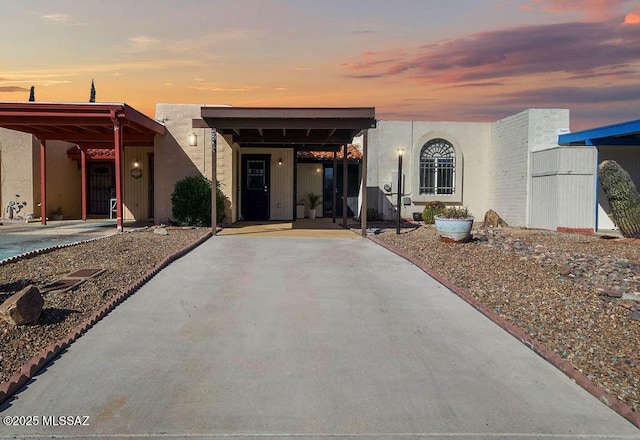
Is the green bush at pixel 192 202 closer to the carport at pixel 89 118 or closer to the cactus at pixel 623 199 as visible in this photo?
the carport at pixel 89 118

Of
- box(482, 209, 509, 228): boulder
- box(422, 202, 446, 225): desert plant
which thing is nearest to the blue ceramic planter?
box(422, 202, 446, 225): desert plant

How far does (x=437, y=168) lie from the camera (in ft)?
67.4

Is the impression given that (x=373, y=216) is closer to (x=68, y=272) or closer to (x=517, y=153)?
(x=517, y=153)

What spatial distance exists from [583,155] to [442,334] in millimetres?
12821

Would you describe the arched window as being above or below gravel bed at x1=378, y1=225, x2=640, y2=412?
above

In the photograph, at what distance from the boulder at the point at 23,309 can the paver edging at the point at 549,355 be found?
4.95 meters

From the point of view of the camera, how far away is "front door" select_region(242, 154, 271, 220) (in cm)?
1864

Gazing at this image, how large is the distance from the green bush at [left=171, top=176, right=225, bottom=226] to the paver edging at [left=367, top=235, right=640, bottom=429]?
873cm

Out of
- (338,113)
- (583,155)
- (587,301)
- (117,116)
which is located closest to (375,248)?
(338,113)

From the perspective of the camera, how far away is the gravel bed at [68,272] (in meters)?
4.94

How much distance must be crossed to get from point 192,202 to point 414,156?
9.20 m

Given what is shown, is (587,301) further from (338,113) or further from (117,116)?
(117,116)

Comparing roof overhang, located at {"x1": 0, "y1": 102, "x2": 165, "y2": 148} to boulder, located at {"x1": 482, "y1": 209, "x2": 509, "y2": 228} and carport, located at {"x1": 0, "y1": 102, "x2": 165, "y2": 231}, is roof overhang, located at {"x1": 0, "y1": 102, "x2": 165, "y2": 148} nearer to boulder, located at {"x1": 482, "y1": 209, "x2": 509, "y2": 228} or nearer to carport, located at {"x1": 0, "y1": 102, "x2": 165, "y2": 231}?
carport, located at {"x1": 0, "y1": 102, "x2": 165, "y2": 231}

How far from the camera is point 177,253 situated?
9.66 m
